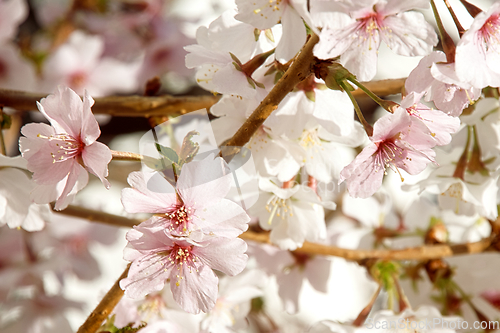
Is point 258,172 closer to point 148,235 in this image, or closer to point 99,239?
point 148,235

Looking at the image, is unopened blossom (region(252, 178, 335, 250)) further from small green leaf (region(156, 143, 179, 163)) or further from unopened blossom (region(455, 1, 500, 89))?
unopened blossom (region(455, 1, 500, 89))

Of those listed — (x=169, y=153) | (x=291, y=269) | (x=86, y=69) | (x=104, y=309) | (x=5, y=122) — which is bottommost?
(x=291, y=269)

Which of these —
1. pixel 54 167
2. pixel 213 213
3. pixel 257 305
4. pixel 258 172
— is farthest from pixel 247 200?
pixel 257 305

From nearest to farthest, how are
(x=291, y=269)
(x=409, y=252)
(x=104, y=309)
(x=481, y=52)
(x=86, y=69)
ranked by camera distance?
(x=481, y=52), (x=104, y=309), (x=409, y=252), (x=291, y=269), (x=86, y=69)

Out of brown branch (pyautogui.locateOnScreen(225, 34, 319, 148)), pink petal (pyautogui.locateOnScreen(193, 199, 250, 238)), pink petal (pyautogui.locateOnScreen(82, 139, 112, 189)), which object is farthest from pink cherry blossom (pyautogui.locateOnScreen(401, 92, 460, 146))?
pink petal (pyautogui.locateOnScreen(82, 139, 112, 189))

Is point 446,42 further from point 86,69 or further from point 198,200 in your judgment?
point 86,69

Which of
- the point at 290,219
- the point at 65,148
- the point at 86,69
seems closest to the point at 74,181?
the point at 65,148

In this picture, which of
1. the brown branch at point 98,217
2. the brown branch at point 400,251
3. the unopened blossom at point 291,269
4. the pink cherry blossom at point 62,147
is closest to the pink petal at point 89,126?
the pink cherry blossom at point 62,147
